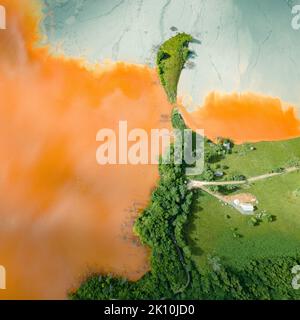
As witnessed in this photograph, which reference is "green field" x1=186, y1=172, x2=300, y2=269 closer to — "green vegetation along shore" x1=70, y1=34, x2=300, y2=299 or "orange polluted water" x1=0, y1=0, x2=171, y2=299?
"green vegetation along shore" x1=70, y1=34, x2=300, y2=299

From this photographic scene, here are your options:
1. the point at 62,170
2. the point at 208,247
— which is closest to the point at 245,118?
the point at 208,247

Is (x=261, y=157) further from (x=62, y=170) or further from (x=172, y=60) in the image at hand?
(x=62, y=170)

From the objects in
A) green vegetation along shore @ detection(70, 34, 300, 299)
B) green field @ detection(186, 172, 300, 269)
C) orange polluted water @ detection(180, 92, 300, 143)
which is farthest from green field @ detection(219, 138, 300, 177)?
green field @ detection(186, 172, 300, 269)

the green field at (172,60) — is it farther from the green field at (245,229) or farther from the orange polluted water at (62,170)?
the green field at (245,229)

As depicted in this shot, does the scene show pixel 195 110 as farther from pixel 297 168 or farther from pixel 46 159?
pixel 46 159

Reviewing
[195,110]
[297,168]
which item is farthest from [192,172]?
[297,168]

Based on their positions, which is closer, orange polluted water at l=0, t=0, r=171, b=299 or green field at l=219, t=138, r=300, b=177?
orange polluted water at l=0, t=0, r=171, b=299

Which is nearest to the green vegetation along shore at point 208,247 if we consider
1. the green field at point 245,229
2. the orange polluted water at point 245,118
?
the green field at point 245,229
